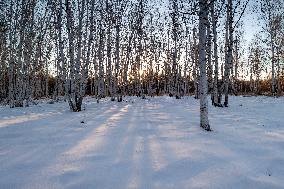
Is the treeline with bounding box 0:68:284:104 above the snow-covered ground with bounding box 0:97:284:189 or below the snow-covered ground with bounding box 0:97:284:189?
above

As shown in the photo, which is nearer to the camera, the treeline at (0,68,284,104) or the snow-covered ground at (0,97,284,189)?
the snow-covered ground at (0,97,284,189)

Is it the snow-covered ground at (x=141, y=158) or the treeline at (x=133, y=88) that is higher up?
the treeline at (x=133, y=88)

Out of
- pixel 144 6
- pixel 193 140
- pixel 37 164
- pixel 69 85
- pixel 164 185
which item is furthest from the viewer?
pixel 144 6

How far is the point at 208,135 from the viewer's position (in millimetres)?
7473

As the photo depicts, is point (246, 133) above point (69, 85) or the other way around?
the other way around

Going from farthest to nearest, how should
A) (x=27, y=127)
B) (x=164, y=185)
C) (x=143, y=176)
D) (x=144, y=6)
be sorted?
1. (x=144, y=6)
2. (x=27, y=127)
3. (x=143, y=176)
4. (x=164, y=185)

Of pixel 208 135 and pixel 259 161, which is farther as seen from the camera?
pixel 208 135

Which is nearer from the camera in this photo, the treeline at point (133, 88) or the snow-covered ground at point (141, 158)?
the snow-covered ground at point (141, 158)

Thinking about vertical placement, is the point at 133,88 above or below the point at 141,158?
above

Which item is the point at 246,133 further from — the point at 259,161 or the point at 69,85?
the point at 69,85

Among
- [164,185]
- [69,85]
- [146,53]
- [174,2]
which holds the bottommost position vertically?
[164,185]

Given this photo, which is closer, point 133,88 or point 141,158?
point 141,158

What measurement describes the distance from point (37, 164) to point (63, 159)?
0.44 meters

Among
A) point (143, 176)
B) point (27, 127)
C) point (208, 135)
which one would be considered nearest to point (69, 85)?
point (27, 127)
